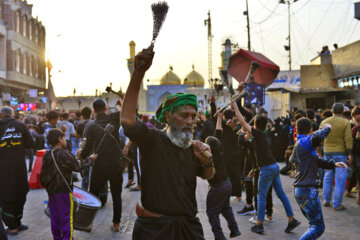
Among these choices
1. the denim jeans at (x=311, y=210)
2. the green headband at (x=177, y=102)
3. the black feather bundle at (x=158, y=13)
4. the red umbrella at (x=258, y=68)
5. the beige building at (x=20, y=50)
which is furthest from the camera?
the beige building at (x=20, y=50)

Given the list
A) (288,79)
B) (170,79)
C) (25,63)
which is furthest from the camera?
(170,79)

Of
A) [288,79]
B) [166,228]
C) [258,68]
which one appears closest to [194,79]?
[288,79]

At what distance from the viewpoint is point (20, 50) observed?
126ft

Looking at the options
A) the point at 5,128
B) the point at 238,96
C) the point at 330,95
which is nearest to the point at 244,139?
the point at 238,96

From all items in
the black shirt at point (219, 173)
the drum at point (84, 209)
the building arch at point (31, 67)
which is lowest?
the drum at point (84, 209)

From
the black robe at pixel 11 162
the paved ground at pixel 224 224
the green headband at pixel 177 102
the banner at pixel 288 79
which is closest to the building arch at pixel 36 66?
the banner at pixel 288 79

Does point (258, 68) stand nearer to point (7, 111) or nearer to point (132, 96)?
point (7, 111)

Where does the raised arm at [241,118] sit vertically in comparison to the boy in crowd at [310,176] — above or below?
above

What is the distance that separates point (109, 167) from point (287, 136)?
1058cm

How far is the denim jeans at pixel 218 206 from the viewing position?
5316mm

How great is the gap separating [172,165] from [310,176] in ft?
8.97

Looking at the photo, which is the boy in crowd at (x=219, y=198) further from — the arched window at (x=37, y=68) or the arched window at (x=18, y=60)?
the arched window at (x=37, y=68)

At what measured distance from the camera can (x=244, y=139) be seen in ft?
21.4

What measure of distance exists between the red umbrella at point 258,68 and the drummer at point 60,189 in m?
9.96
